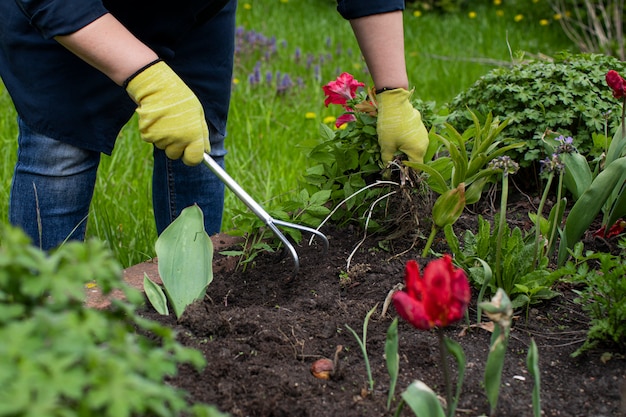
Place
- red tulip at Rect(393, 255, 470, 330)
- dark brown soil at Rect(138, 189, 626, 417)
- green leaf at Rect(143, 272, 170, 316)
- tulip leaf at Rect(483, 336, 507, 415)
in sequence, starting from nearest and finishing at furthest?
1. red tulip at Rect(393, 255, 470, 330)
2. tulip leaf at Rect(483, 336, 507, 415)
3. dark brown soil at Rect(138, 189, 626, 417)
4. green leaf at Rect(143, 272, 170, 316)

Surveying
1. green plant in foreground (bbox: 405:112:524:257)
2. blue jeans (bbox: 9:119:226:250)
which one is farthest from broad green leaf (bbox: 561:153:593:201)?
blue jeans (bbox: 9:119:226:250)

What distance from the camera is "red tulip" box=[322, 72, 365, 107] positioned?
1.79m

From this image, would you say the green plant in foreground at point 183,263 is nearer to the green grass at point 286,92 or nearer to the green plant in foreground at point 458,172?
the green grass at point 286,92

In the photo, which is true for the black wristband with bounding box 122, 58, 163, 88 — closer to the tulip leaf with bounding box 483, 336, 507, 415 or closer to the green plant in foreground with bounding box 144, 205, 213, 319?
the green plant in foreground with bounding box 144, 205, 213, 319

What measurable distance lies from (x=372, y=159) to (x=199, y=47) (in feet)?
1.98

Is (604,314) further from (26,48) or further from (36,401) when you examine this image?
(26,48)

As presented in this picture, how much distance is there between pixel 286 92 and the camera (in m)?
3.61

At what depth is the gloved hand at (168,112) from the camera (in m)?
1.53

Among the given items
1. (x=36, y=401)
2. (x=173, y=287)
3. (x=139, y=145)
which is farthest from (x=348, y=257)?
(x=139, y=145)

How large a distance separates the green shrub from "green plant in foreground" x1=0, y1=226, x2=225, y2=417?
143cm

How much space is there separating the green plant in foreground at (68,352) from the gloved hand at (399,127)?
1.06 m

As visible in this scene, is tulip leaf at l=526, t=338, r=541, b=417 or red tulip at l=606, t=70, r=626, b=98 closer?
tulip leaf at l=526, t=338, r=541, b=417

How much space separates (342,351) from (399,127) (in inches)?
24.4

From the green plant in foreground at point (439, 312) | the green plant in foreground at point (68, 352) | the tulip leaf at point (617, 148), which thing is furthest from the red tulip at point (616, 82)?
the green plant in foreground at point (68, 352)
